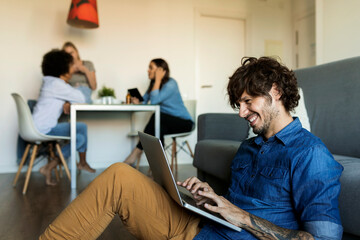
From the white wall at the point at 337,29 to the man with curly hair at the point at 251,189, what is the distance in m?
2.59

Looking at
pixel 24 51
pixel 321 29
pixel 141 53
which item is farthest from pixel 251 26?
pixel 24 51

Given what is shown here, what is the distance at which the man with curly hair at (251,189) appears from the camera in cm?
89

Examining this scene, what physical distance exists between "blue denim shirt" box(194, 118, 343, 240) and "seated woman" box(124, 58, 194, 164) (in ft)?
7.77

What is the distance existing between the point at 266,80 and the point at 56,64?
97.7 inches

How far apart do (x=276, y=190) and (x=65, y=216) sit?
2.17 ft

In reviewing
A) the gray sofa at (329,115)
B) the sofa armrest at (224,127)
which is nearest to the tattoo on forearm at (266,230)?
the gray sofa at (329,115)

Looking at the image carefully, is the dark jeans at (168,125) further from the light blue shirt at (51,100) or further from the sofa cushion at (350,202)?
the sofa cushion at (350,202)

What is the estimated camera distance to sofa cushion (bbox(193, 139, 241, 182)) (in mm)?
1766

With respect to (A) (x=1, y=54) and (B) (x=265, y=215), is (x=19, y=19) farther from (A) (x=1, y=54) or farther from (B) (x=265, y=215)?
(B) (x=265, y=215)

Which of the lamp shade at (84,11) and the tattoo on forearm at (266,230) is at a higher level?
the lamp shade at (84,11)

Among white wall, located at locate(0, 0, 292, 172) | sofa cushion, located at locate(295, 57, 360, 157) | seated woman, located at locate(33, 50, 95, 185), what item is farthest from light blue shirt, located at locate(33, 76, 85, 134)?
sofa cushion, located at locate(295, 57, 360, 157)

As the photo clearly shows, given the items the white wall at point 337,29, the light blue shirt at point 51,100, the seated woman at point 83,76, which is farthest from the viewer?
the seated woman at point 83,76

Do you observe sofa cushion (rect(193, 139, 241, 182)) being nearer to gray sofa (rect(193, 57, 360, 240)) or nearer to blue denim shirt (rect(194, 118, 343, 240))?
gray sofa (rect(193, 57, 360, 240))

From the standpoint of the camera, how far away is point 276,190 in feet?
3.12
